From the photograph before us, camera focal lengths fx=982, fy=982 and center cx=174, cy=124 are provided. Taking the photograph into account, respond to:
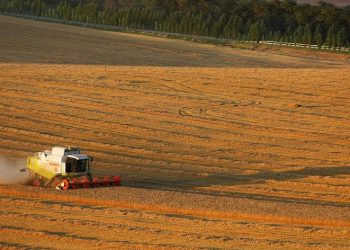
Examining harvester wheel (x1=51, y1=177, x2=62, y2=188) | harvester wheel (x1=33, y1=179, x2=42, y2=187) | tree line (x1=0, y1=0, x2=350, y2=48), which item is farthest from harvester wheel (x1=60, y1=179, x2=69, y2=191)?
tree line (x1=0, y1=0, x2=350, y2=48)

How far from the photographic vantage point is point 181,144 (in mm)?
33094

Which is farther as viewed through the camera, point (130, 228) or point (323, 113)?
point (323, 113)

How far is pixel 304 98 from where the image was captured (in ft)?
146

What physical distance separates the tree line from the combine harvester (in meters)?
52.4

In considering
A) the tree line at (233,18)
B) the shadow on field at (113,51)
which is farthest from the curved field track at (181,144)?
the tree line at (233,18)

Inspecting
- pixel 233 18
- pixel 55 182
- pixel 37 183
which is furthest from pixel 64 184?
pixel 233 18

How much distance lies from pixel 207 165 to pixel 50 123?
811 cm

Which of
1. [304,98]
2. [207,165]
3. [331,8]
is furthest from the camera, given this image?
[331,8]

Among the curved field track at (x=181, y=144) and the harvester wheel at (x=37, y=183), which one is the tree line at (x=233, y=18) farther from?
the harvester wheel at (x=37, y=183)

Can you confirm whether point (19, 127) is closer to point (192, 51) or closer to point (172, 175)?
point (172, 175)

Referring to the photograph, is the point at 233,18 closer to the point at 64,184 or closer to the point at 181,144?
the point at 181,144

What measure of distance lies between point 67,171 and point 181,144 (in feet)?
29.2

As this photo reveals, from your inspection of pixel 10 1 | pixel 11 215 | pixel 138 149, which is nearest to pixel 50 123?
pixel 138 149

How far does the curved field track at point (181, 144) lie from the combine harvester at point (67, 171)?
0.63m
